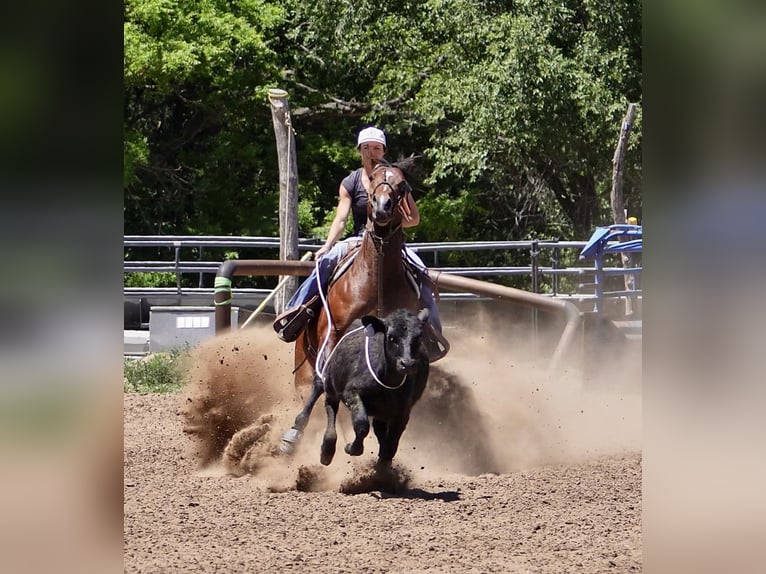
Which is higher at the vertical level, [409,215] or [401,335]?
[409,215]

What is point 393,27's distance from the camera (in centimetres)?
2372

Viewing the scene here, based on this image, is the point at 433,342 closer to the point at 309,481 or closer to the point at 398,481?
the point at 398,481

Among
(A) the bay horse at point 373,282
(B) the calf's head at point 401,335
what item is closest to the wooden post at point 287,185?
(A) the bay horse at point 373,282

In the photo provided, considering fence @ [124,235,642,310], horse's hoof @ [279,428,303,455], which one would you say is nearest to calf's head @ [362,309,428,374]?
horse's hoof @ [279,428,303,455]

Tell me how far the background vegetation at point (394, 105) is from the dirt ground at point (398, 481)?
994cm

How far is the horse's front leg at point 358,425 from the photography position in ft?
24.1

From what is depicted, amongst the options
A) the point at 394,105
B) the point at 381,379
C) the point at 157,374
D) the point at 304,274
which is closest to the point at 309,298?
the point at 381,379

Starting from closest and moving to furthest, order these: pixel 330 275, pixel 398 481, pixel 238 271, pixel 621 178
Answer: pixel 398 481, pixel 330 275, pixel 238 271, pixel 621 178

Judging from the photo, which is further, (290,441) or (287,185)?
(287,185)

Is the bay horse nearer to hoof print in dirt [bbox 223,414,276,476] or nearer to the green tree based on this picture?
hoof print in dirt [bbox 223,414,276,476]

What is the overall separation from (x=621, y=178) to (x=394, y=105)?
8721 mm

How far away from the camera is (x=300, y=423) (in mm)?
8164
